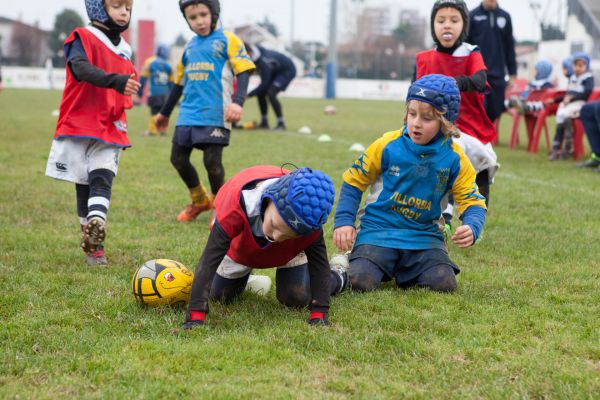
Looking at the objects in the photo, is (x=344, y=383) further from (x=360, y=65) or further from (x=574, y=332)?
(x=360, y=65)

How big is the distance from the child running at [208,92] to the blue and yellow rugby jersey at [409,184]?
1926mm

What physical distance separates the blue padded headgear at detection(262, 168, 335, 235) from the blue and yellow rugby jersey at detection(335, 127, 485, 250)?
98 cm

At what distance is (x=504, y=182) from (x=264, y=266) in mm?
5591

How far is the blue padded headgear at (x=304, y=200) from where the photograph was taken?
3.10 meters

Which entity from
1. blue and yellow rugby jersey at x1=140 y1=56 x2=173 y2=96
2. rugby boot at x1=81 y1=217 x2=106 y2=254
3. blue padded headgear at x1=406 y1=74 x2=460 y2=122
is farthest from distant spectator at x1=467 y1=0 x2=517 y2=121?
blue and yellow rugby jersey at x1=140 y1=56 x2=173 y2=96

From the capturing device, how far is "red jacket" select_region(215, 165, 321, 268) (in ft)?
11.4

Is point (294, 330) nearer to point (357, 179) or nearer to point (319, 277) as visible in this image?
point (319, 277)

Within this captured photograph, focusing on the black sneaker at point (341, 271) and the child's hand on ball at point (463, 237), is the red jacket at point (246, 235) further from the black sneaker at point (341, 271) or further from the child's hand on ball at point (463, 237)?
the child's hand on ball at point (463, 237)

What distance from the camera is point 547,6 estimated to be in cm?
4434

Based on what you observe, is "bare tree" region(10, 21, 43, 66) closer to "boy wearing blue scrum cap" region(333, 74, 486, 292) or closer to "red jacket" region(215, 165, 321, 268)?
"boy wearing blue scrum cap" region(333, 74, 486, 292)

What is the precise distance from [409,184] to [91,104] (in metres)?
2.12

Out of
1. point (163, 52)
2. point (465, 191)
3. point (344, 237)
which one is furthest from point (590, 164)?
point (163, 52)

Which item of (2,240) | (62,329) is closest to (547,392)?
(62,329)

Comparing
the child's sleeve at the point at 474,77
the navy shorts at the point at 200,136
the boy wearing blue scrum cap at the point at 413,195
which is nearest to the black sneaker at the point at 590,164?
the child's sleeve at the point at 474,77
